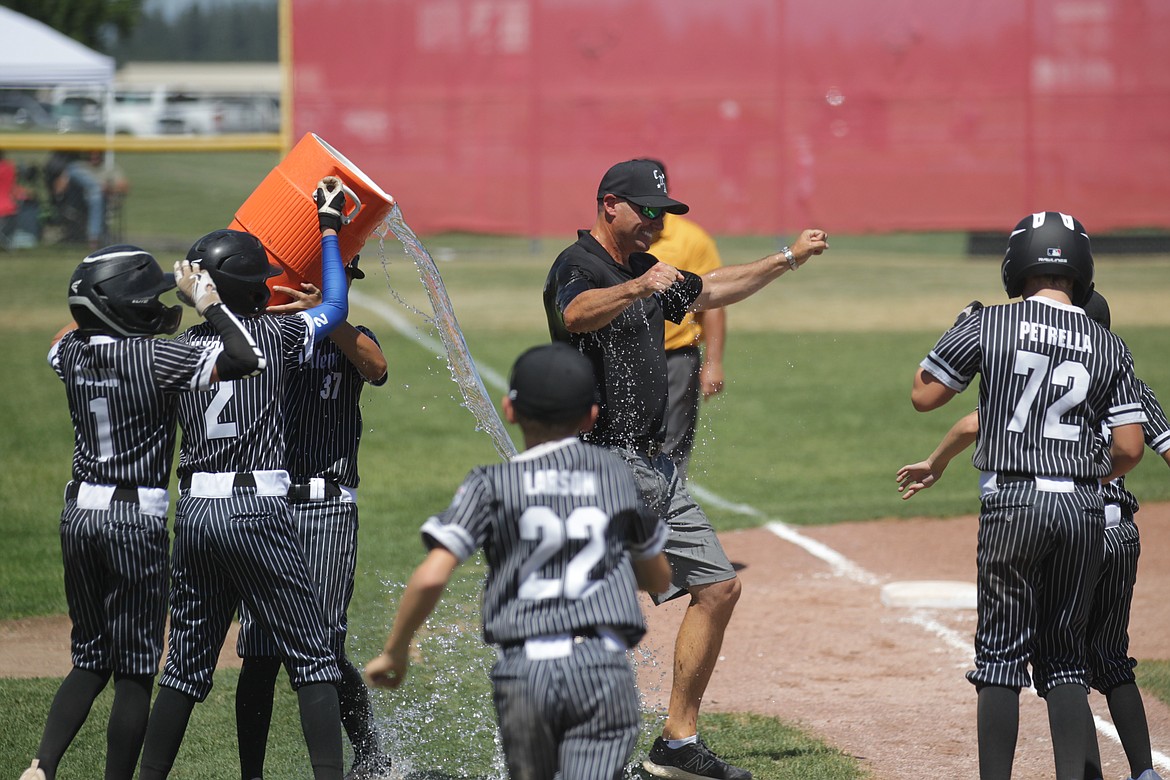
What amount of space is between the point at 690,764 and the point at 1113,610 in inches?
60.2

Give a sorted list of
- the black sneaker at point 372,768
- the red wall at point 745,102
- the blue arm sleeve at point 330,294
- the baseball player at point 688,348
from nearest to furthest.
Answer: the blue arm sleeve at point 330,294
the black sneaker at point 372,768
the baseball player at point 688,348
the red wall at point 745,102

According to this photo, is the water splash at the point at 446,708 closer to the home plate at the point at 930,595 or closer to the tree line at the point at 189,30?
the home plate at the point at 930,595

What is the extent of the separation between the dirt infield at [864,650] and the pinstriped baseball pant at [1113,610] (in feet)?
1.83

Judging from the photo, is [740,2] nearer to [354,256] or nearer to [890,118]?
[890,118]

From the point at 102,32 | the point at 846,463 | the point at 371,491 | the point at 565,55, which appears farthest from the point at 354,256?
the point at 102,32

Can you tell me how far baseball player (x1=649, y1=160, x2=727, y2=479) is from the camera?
6777mm

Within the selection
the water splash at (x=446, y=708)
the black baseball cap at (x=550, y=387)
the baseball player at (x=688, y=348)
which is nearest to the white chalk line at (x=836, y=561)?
the baseball player at (x=688, y=348)

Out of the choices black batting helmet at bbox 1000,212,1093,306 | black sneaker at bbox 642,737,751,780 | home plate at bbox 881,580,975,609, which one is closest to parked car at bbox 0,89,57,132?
home plate at bbox 881,580,975,609

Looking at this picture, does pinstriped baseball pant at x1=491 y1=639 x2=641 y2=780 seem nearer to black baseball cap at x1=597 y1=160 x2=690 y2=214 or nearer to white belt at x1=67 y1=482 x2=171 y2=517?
white belt at x1=67 y1=482 x2=171 y2=517

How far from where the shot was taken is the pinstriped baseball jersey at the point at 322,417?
4352mm

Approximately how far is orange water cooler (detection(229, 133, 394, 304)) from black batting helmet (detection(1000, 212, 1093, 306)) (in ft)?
6.60

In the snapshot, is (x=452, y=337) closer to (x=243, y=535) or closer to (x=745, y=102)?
(x=243, y=535)

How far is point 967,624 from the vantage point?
21.4 feet

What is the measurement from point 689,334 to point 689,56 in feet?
50.5
